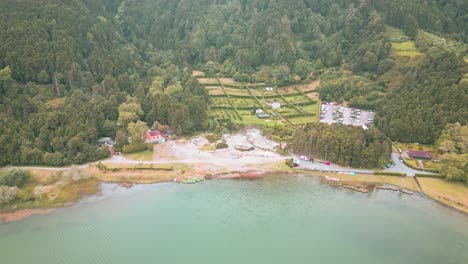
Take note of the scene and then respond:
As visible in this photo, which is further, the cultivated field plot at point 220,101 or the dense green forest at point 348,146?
the cultivated field plot at point 220,101

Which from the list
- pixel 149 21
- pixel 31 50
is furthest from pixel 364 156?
pixel 149 21

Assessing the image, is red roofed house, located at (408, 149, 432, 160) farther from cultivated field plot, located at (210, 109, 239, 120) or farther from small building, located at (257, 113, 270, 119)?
cultivated field plot, located at (210, 109, 239, 120)

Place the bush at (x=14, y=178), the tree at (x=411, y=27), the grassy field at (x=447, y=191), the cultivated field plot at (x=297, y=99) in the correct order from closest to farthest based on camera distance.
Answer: the grassy field at (x=447, y=191)
the bush at (x=14, y=178)
the cultivated field plot at (x=297, y=99)
the tree at (x=411, y=27)

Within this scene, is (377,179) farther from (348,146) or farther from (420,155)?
(420,155)

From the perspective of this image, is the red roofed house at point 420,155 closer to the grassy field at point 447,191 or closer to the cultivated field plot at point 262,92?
the grassy field at point 447,191

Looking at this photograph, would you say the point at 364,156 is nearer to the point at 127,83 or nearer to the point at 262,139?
the point at 262,139

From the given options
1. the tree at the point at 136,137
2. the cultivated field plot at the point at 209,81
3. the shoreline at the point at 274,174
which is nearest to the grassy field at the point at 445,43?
the shoreline at the point at 274,174
